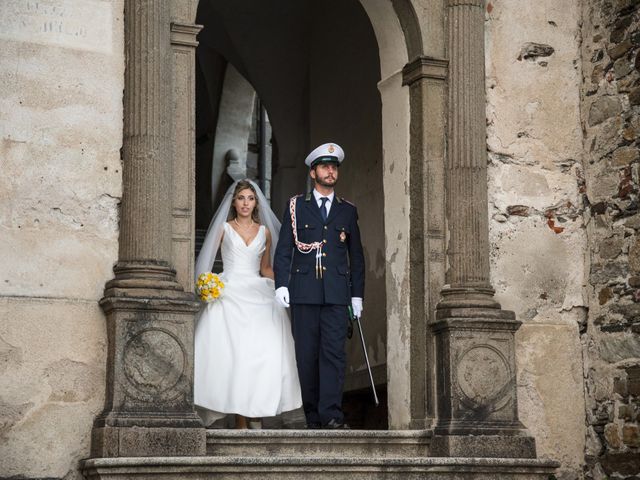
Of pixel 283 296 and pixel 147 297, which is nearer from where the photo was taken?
pixel 147 297

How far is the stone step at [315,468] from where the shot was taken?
306 inches

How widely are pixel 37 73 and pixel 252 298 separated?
226cm

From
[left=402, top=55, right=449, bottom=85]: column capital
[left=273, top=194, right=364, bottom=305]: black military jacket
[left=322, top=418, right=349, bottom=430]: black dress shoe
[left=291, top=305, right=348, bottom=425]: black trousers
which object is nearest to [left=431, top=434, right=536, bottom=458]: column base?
[left=322, top=418, right=349, bottom=430]: black dress shoe

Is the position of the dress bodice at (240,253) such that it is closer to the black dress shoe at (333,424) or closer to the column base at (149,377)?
the black dress shoe at (333,424)

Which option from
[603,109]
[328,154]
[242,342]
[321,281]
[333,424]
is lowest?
[333,424]

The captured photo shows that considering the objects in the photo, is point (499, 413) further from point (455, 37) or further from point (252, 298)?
point (455, 37)

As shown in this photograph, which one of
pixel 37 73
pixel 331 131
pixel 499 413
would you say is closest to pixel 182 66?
pixel 37 73

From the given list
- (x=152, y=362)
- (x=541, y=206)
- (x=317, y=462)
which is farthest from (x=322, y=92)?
(x=317, y=462)

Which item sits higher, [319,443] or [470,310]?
[470,310]

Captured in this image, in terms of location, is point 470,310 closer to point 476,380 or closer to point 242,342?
point 476,380

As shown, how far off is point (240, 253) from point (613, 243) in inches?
104

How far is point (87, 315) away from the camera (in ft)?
27.4

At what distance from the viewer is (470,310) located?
915cm

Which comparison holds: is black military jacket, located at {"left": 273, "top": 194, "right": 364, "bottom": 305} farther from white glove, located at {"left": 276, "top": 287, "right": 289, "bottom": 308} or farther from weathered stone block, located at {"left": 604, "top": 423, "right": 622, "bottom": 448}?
weathered stone block, located at {"left": 604, "top": 423, "right": 622, "bottom": 448}
